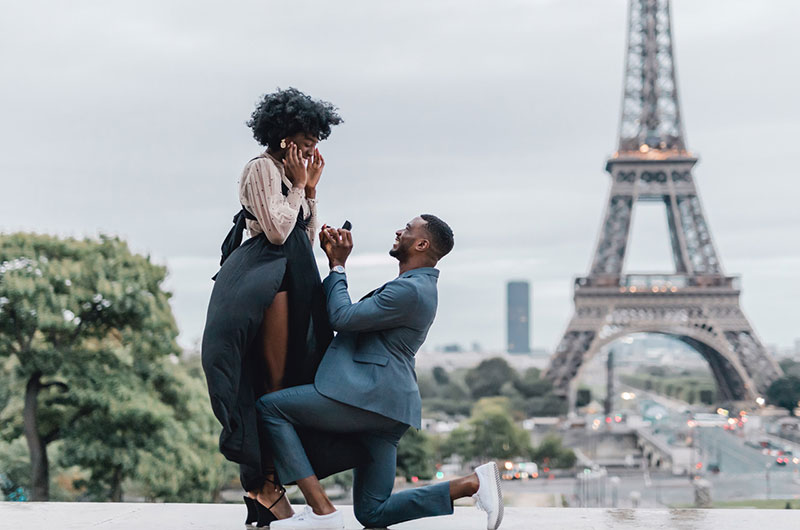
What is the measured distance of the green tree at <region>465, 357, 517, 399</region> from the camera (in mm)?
61688

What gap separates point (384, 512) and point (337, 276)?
1.16m

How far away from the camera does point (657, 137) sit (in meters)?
41.6

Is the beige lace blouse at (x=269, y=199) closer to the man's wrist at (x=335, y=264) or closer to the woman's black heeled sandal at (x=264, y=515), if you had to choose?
the man's wrist at (x=335, y=264)

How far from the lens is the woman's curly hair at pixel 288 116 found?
15.2ft

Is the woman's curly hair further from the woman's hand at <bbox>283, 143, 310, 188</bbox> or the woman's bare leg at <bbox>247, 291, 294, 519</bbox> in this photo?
the woman's bare leg at <bbox>247, 291, 294, 519</bbox>

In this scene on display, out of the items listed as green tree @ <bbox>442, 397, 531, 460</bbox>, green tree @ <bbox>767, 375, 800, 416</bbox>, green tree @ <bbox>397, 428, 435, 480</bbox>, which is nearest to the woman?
green tree @ <bbox>397, 428, 435, 480</bbox>

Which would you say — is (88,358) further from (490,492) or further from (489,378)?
(489,378)

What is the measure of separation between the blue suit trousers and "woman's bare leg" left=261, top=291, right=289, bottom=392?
11 centimetres

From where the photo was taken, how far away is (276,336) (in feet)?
15.0

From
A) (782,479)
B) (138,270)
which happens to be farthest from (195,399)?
(782,479)

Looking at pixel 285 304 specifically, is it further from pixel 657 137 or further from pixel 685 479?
pixel 657 137

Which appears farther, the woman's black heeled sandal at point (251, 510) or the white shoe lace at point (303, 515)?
the woman's black heeled sandal at point (251, 510)

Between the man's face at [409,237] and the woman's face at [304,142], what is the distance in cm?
59

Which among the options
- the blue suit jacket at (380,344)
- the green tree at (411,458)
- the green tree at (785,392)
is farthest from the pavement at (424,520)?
the green tree at (785,392)
